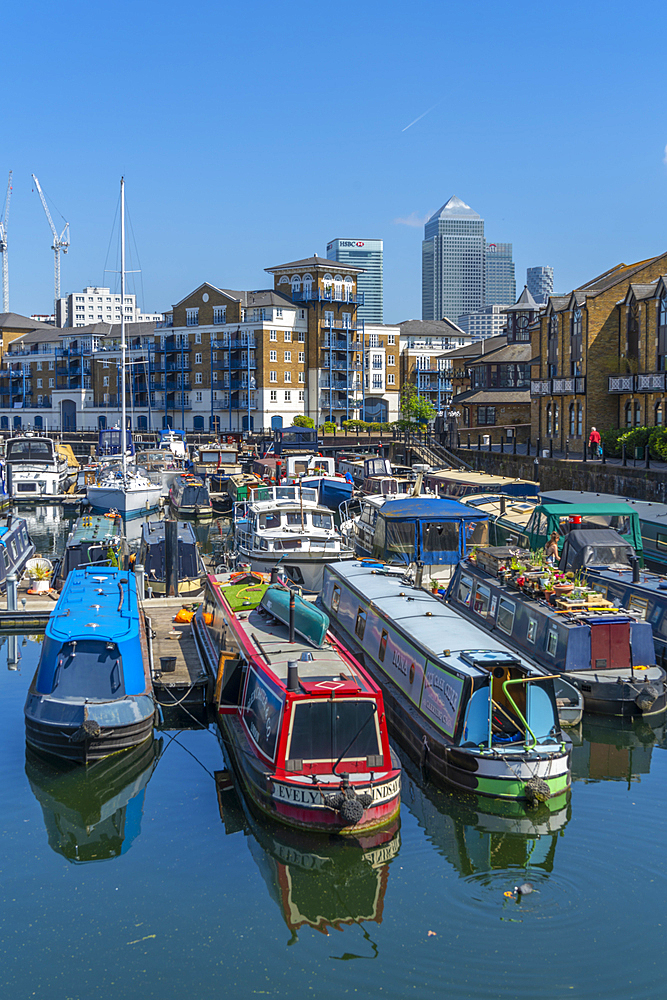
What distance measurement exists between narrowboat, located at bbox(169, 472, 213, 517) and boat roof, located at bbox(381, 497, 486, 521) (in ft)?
79.2

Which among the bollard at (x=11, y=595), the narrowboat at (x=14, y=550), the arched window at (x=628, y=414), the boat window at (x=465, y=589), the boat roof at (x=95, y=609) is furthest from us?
the arched window at (x=628, y=414)

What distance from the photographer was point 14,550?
33844mm

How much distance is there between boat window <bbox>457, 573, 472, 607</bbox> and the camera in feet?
76.7

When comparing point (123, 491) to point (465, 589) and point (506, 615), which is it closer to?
point (465, 589)

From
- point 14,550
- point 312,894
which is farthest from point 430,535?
point 312,894

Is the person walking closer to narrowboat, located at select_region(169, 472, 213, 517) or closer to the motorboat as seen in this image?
narrowboat, located at select_region(169, 472, 213, 517)

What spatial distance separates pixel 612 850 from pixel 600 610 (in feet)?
20.8

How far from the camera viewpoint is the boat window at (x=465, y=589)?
2338cm

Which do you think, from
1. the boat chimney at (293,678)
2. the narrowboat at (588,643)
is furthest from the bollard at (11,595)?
the boat chimney at (293,678)

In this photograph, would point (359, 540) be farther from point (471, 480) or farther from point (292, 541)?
point (471, 480)

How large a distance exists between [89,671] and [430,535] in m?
14.4

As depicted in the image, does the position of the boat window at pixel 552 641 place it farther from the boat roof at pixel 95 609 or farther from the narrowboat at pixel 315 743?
the boat roof at pixel 95 609

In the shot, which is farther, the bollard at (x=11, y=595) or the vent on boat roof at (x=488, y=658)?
the bollard at (x=11, y=595)

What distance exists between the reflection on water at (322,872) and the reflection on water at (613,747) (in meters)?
5.22
